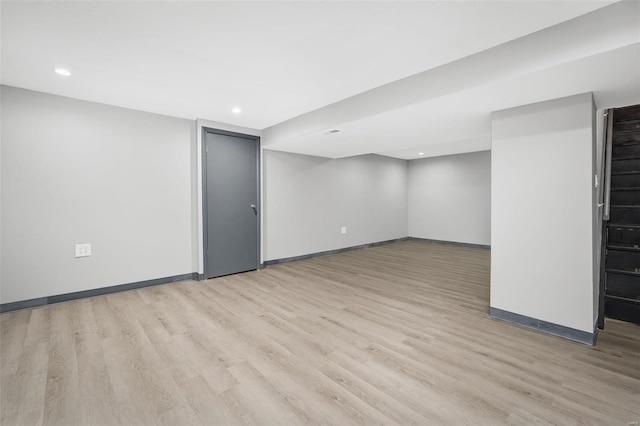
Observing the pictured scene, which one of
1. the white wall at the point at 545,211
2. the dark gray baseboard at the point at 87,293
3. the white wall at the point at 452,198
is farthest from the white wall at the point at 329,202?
the white wall at the point at 545,211

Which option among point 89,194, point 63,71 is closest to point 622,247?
point 63,71

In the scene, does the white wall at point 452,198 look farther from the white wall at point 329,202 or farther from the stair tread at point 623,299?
the stair tread at point 623,299

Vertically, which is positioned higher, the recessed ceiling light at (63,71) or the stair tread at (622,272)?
the recessed ceiling light at (63,71)

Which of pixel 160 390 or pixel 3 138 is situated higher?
pixel 3 138

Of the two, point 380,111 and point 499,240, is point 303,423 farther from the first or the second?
point 380,111

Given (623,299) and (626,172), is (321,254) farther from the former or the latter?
(626,172)

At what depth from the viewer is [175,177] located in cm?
387

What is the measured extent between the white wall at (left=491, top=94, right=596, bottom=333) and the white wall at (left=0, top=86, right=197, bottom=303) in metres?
3.83

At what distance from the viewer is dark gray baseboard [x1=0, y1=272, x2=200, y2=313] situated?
287 cm

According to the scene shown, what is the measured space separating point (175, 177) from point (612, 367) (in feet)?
15.4

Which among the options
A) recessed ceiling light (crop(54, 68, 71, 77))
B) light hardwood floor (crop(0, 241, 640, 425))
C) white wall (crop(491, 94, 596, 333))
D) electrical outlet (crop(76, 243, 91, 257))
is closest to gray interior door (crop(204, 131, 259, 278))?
light hardwood floor (crop(0, 241, 640, 425))

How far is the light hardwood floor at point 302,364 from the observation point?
1.52 m

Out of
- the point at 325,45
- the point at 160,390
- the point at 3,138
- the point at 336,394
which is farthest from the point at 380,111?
the point at 3,138

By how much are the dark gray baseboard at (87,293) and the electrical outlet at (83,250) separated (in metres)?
0.43
